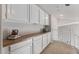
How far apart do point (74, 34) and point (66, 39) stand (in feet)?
0.35

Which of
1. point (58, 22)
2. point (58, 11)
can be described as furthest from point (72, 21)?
point (58, 11)

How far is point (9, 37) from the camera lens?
1092mm

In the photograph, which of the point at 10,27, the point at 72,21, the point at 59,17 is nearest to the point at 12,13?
the point at 10,27

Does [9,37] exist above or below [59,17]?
below

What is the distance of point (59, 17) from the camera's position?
1362 millimetres

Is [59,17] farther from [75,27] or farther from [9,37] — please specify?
[9,37]

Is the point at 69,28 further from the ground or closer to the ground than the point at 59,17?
closer to the ground

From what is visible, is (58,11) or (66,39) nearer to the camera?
(66,39)

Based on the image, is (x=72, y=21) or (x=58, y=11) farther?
(x=58, y=11)

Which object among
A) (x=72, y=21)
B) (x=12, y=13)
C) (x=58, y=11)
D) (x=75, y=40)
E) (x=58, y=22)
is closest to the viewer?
(x=12, y=13)
